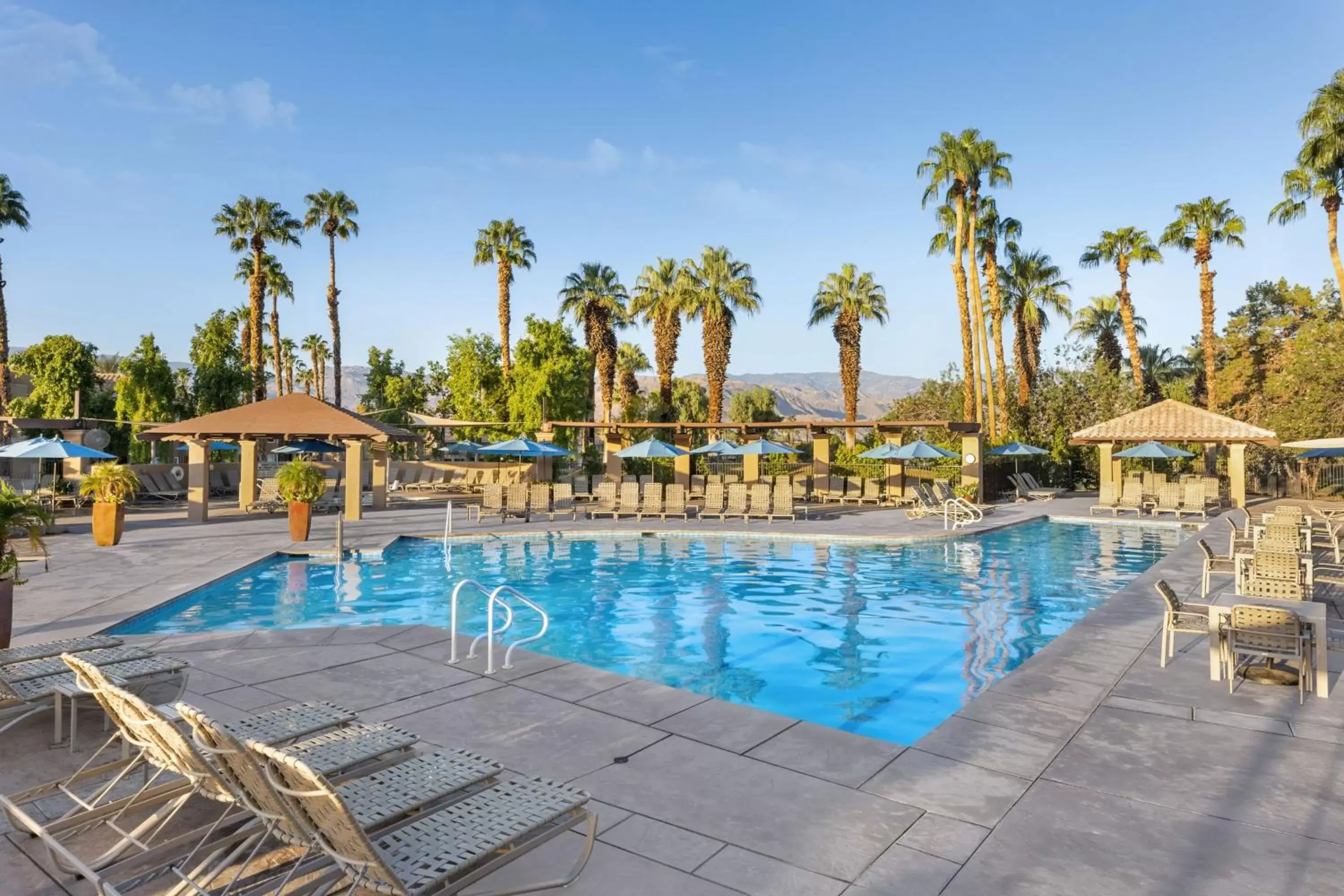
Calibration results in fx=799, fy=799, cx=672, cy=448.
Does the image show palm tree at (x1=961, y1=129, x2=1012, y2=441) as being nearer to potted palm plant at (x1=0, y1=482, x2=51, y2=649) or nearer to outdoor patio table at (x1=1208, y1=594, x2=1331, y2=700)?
outdoor patio table at (x1=1208, y1=594, x2=1331, y2=700)

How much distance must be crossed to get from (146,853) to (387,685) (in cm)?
293

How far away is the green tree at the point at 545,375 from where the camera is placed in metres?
31.2

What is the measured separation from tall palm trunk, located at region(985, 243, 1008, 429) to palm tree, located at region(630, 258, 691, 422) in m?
13.2

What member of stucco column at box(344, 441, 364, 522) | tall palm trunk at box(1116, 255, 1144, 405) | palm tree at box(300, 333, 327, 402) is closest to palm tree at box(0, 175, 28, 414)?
stucco column at box(344, 441, 364, 522)

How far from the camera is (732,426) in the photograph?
25.0 m

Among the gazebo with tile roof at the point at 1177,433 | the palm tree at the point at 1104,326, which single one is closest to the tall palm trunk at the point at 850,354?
the gazebo with tile roof at the point at 1177,433

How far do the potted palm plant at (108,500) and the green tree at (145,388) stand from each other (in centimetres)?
1581

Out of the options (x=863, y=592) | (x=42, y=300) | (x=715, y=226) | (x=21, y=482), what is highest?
(x=715, y=226)

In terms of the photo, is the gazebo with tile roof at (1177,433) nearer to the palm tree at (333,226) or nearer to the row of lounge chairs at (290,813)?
the row of lounge chairs at (290,813)

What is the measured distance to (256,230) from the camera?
3738cm

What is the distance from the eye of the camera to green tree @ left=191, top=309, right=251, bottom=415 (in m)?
32.1

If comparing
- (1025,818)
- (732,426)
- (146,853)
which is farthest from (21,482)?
(1025,818)

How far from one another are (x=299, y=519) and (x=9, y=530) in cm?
840

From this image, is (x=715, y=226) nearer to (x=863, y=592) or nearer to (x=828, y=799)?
(x=863, y=592)
